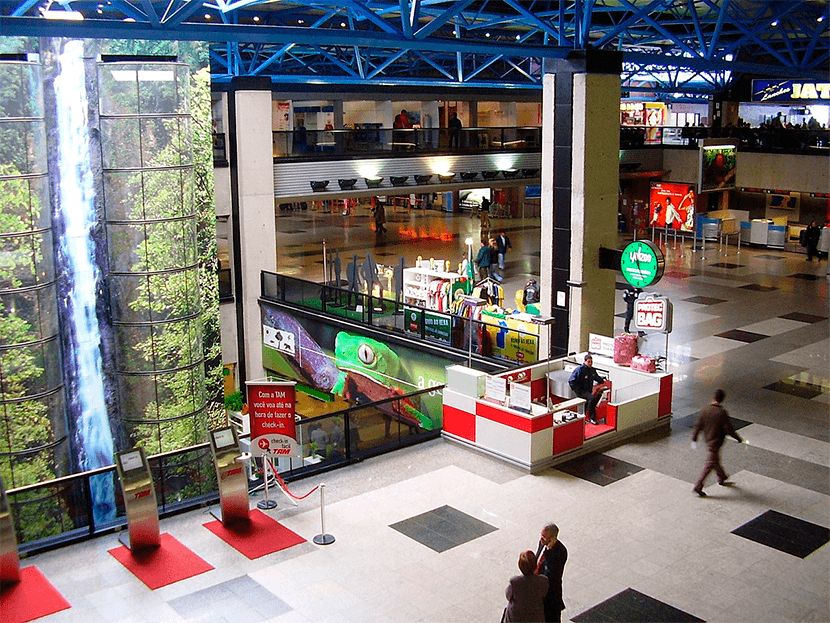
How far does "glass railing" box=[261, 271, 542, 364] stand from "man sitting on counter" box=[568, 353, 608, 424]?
2327 mm

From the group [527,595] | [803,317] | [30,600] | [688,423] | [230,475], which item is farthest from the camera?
[803,317]

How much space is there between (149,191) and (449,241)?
67.8 feet

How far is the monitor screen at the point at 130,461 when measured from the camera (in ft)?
34.9

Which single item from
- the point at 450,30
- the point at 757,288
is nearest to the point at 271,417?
the point at 757,288

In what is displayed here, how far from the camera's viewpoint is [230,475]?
11.2 meters

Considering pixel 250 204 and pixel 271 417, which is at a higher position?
pixel 250 204

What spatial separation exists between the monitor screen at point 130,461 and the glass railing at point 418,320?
7.34 m

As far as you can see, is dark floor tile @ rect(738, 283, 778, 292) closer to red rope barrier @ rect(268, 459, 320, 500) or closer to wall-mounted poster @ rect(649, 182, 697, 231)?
wall-mounted poster @ rect(649, 182, 697, 231)

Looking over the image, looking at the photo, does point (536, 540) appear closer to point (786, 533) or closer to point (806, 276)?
point (786, 533)

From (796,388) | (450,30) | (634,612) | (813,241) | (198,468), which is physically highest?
(450,30)

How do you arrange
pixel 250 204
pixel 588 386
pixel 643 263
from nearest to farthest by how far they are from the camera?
pixel 588 386 < pixel 643 263 < pixel 250 204

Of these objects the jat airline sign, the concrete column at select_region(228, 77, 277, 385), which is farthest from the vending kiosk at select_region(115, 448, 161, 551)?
the jat airline sign

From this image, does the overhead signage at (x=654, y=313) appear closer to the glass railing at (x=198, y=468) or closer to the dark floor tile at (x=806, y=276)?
the glass railing at (x=198, y=468)

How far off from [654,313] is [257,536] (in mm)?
8674
